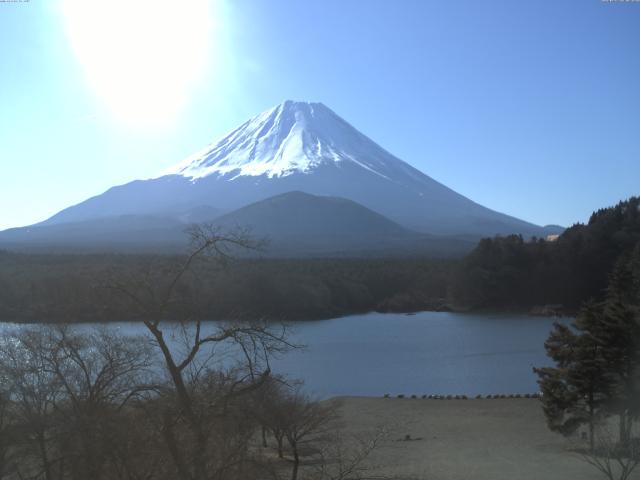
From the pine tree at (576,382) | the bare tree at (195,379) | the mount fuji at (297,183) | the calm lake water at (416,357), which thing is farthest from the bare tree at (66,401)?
the mount fuji at (297,183)

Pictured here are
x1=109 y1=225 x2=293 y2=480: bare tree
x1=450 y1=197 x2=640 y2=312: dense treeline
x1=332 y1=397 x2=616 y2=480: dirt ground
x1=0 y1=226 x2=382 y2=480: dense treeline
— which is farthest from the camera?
x1=450 y1=197 x2=640 y2=312: dense treeline

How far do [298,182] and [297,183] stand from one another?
0.19 m

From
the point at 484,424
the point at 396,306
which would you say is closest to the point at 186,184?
the point at 396,306

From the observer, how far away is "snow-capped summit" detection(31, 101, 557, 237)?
64.8m

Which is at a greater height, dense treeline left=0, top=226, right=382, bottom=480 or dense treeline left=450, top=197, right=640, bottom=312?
dense treeline left=450, top=197, right=640, bottom=312

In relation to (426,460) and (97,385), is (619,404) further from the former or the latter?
(97,385)

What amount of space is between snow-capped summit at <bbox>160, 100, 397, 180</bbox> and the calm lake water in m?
46.4

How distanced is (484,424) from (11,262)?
52.8 feet

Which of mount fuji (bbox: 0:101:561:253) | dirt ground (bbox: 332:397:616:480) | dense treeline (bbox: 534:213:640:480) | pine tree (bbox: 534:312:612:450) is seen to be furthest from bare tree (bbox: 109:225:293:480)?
mount fuji (bbox: 0:101:561:253)

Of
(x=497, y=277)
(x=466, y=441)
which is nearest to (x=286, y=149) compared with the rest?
(x=497, y=277)

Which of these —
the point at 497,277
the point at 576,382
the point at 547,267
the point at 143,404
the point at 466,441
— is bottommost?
the point at 466,441

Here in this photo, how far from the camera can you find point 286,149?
243 ft

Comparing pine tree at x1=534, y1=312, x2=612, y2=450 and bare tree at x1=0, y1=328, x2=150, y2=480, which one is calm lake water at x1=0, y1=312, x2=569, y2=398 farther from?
bare tree at x1=0, y1=328, x2=150, y2=480

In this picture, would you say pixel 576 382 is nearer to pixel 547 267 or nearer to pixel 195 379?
pixel 195 379
